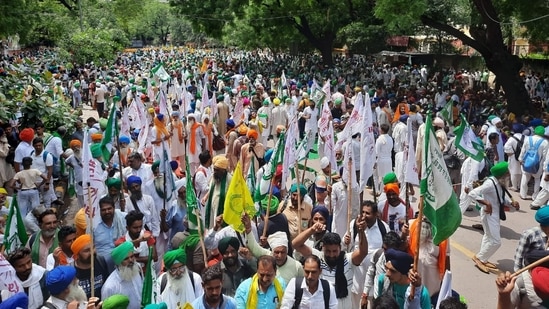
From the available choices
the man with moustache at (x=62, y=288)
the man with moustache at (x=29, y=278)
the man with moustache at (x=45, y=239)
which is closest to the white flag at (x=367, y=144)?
the man with moustache at (x=45, y=239)

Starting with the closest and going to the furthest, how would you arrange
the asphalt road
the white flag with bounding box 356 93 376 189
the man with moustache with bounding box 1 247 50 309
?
the man with moustache with bounding box 1 247 50 309 < the white flag with bounding box 356 93 376 189 < the asphalt road

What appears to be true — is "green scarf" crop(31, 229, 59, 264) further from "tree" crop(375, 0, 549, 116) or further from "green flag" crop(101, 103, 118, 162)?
"tree" crop(375, 0, 549, 116)

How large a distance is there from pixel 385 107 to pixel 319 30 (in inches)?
850

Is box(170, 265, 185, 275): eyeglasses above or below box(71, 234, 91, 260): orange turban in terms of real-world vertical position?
below

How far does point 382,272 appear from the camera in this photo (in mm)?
4449

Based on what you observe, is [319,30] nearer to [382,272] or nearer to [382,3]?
[382,3]

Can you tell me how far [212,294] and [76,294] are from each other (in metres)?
1.05

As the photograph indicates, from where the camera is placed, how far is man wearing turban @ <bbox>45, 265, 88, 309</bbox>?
3.98 m

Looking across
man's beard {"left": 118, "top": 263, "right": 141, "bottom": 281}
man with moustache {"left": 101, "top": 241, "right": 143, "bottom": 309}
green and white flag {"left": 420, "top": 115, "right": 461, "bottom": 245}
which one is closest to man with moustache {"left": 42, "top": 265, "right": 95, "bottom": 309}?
man with moustache {"left": 101, "top": 241, "right": 143, "bottom": 309}

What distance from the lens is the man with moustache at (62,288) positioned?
3.98 m

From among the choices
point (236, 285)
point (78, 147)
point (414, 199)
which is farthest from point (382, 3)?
point (236, 285)

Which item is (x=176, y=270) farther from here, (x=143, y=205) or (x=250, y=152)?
(x=250, y=152)

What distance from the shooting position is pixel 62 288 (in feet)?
13.1

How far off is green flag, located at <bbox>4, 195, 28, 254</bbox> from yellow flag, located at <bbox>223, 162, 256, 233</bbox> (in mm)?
2070
